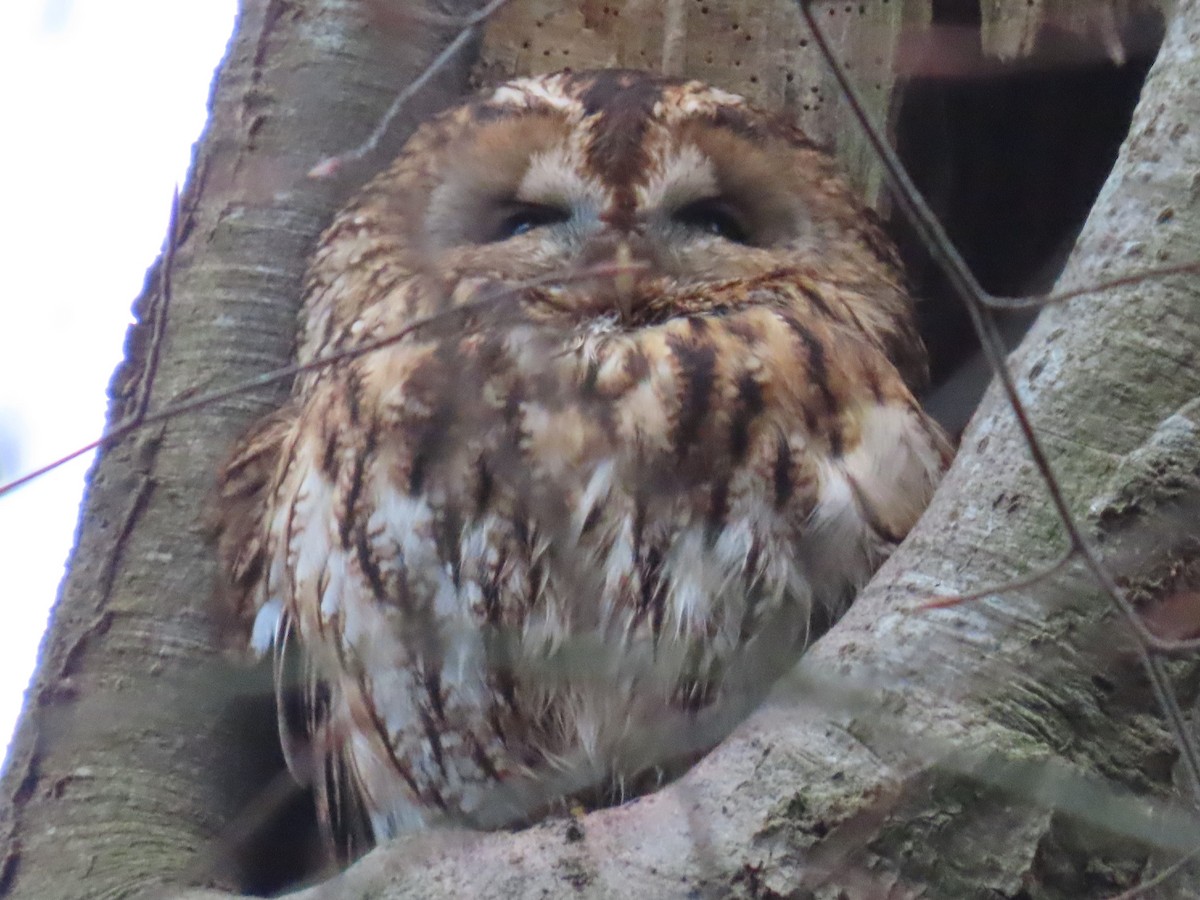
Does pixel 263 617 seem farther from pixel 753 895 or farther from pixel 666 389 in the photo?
pixel 753 895

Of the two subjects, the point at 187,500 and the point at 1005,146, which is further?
the point at 1005,146

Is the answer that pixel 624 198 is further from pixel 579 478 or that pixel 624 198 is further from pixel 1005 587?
pixel 1005 587

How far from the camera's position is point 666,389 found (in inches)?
63.6

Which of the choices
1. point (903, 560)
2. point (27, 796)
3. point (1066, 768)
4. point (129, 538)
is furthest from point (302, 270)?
point (1066, 768)

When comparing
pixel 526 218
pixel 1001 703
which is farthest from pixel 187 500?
pixel 1001 703

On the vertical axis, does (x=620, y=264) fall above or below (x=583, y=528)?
above

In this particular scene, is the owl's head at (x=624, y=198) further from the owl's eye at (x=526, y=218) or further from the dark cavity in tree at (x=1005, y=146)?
the dark cavity in tree at (x=1005, y=146)

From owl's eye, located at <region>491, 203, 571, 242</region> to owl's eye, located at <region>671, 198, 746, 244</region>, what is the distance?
5.4 inches

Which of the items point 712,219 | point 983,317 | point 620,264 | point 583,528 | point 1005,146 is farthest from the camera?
point 1005,146

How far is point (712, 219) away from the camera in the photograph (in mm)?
1898

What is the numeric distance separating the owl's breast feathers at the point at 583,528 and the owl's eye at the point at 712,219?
166 millimetres

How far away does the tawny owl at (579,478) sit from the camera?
1.58 metres

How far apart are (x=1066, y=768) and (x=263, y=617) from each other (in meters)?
1.00

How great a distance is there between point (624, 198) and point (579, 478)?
1.26 ft
